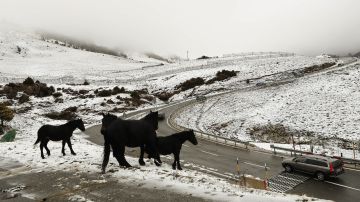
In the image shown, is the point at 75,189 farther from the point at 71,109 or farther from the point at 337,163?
the point at 71,109

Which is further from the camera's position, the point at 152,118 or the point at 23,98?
the point at 23,98

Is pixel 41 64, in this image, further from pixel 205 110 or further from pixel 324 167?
pixel 324 167

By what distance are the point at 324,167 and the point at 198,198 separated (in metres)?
13.0

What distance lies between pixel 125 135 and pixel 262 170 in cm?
1254

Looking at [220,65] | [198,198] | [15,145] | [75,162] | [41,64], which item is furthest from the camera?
[41,64]

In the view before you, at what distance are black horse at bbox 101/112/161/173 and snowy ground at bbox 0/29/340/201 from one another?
811 millimetres

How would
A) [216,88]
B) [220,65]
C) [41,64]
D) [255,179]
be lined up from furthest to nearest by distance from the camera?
[41,64] → [220,65] → [216,88] → [255,179]

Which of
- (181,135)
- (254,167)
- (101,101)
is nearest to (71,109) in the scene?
(101,101)

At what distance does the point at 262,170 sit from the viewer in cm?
2566

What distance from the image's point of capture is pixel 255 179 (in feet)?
73.8

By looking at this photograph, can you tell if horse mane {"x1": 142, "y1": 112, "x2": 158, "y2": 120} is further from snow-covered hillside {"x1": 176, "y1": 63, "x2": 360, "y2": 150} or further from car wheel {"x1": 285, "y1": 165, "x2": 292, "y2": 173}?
snow-covered hillside {"x1": 176, "y1": 63, "x2": 360, "y2": 150}

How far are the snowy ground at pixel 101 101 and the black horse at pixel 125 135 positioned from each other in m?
0.81

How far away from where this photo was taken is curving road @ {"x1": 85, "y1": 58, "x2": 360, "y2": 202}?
20.4 metres

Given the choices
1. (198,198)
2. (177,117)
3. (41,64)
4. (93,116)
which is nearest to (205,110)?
(177,117)
